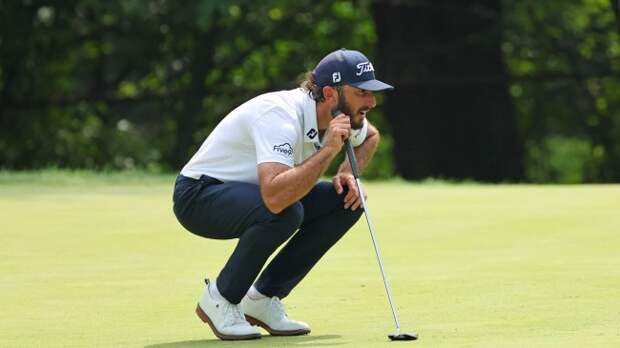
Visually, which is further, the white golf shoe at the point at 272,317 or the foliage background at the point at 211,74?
the foliage background at the point at 211,74

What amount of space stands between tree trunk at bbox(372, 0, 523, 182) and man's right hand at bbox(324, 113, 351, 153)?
1197 cm

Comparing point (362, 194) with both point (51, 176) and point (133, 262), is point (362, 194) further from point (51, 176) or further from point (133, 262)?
point (51, 176)

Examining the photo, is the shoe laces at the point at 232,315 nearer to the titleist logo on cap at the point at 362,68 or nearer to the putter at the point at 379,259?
the putter at the point at 379,259

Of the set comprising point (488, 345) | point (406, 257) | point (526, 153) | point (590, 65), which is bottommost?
point (526, 153)

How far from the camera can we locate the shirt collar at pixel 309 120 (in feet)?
19.4

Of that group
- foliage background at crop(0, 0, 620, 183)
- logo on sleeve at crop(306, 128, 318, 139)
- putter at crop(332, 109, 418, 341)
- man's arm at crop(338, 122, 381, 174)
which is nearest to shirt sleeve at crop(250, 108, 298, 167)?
logo on sleeve at crop(306, 128, 318, 139)

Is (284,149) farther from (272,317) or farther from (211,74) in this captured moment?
(211,74)

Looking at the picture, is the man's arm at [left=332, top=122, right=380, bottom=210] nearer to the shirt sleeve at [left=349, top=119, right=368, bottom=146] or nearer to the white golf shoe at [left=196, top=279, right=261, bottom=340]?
the shirt sleeve at [left=349, top=119, right=368, bottom=146]

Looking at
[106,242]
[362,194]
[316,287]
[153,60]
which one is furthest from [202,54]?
[362,194]

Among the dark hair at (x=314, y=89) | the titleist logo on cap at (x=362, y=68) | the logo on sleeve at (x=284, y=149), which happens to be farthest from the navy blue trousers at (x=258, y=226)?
the titleist logo on cap at (x=362, y=68)

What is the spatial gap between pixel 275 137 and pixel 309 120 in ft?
0.70

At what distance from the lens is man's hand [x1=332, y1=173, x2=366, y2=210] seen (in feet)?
20.3

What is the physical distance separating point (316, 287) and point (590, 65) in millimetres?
13556

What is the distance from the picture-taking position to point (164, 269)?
8.24m
